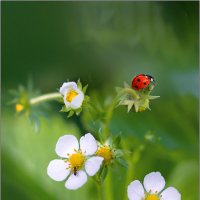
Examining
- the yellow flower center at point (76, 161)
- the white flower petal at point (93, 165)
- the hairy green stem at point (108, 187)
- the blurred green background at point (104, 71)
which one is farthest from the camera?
the blurred green background at point (104, 71)

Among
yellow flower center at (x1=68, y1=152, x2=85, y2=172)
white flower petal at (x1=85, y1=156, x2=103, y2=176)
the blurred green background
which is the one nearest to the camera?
white flower petal at (x1=85, y1=156, x2=103, y2=176)

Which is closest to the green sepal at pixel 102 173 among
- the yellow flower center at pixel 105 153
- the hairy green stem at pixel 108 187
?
the yellow flower center at pixel 105 153

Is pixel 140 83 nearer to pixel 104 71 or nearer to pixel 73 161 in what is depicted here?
pixel 73 161

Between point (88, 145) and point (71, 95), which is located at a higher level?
point (71, 95)

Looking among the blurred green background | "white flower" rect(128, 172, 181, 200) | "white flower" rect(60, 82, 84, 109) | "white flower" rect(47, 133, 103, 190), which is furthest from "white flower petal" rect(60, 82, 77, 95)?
the blurred green background

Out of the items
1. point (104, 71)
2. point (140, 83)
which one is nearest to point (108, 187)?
point (140, 83)

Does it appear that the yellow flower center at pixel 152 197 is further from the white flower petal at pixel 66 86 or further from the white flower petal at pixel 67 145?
the white flower petal at pixel 66 86

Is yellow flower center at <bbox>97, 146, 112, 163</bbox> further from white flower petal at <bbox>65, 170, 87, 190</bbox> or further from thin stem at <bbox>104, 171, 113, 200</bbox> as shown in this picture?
thin stem at <bbox>104, 171, 113, 200</bbox>

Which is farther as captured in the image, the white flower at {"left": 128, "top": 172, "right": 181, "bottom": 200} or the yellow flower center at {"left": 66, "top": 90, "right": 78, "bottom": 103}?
the yellow flower center at {"left": 66, "top": 90, "right": 78, "bottom": 103}
